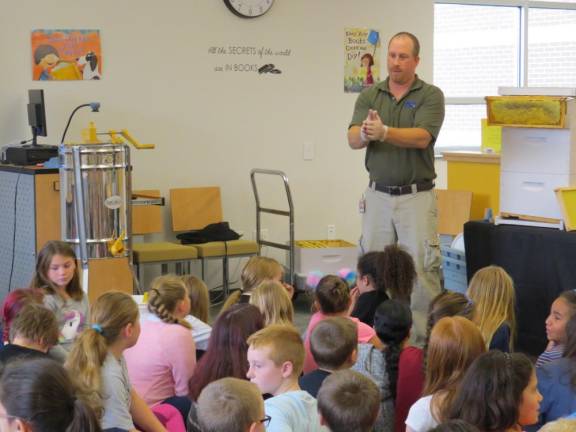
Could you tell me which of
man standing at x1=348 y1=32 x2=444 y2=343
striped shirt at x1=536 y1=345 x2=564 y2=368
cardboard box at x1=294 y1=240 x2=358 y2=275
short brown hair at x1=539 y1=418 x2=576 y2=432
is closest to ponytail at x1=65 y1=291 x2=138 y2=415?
short brown hair at x1=539 y1=418 x2=576 y2=432

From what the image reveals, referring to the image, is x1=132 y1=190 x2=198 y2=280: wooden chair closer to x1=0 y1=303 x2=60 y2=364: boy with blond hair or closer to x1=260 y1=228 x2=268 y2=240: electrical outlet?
x1=260 y1=228 x2=268 y2=240: electrical outlet

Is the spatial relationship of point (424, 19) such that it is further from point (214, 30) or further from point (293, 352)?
point (293, 352)

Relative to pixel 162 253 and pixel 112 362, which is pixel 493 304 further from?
pixel 162 253

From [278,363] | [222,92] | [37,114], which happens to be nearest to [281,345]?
[278,363]

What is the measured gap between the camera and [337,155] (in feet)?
24.0

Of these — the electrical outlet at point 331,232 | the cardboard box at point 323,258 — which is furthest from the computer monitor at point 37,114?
the electrical outlet at point 331,232

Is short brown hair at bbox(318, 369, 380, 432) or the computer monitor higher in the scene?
the computer monitor

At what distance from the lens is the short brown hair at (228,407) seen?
2037 millimetres

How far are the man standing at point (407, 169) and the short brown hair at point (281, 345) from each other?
213 centimetres

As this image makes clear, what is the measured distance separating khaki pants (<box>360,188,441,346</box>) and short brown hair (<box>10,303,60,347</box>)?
2.20m

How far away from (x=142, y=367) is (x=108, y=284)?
194 cm

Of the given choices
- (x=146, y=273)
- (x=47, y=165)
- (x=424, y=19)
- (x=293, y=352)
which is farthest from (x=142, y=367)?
(x=424, y=19)

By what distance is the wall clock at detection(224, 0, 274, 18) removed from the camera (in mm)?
6730

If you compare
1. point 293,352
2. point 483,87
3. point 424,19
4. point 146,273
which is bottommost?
point 146,273
